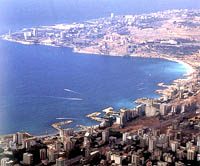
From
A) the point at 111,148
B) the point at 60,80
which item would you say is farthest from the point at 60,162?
the point at 60,80

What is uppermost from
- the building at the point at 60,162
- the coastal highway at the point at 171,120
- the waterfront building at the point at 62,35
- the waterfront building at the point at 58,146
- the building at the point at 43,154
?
the waterfront building at the point at 62,35

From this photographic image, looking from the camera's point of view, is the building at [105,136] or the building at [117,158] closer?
the building at [117,158]

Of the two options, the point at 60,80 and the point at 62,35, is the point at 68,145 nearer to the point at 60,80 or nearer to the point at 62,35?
the point at 60,80

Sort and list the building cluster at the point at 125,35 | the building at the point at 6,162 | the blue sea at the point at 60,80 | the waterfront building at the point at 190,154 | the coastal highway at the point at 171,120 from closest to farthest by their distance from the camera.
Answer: the building at the point at 6,162
the waterfront building at the point at 190,154
the coastal highway at the point at 171,120
the blue sea at the point at 60,80
the building cluster at the point at 125,35

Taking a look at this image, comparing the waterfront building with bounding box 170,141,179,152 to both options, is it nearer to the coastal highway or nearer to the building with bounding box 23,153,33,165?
the coastal highway

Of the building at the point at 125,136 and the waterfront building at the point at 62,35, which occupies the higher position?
the waterfront building at the point at 62,35

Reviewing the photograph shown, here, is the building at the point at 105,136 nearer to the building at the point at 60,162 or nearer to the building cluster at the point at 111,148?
the building cluster at the point at 111,148

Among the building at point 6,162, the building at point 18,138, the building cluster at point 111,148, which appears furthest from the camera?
the building at point 18,138

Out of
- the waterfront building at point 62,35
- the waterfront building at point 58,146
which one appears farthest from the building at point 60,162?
the waterfront building at point 62,35

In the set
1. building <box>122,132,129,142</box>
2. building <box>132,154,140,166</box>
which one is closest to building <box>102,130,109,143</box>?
building <box>122,132,129,142</box>

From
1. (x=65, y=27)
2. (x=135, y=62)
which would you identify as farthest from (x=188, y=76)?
(x=65, y=27)
